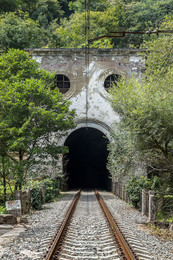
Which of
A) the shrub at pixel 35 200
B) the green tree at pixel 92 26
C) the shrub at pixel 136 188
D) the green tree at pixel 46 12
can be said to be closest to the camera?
the shrub at pixel 35 200

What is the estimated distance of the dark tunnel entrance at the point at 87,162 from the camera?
30281mm

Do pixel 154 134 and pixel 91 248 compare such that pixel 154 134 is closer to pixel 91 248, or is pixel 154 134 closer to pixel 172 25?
pixel 91 248

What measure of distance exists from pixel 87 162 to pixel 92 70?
18.1 m

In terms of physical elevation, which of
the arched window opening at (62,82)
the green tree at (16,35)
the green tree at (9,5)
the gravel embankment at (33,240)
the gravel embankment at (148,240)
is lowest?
the gravel embankment at (148,240)

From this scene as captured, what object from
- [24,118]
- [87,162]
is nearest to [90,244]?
[24,118]

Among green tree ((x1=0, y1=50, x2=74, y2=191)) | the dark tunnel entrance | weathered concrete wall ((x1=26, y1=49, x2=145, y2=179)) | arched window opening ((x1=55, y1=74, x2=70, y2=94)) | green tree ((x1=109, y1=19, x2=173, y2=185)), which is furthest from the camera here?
the dark tunnel entrance

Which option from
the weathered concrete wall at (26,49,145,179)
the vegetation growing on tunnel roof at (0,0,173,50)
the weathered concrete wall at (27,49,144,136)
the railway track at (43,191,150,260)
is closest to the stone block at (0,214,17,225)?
the railway track at (43,191,150,260)

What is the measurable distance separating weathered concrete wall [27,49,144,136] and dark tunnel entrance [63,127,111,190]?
5678 millimetres

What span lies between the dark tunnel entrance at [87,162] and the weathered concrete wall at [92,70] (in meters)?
5.68

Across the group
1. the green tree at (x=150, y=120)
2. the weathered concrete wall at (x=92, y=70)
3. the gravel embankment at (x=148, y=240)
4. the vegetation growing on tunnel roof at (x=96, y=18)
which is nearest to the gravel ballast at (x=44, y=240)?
the gravel embankment at (x=148, y=240)

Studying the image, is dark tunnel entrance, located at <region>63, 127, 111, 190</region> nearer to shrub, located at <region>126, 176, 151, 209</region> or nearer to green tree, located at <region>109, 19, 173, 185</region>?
shrub, located at <region>126, 176, 151, 209</region>

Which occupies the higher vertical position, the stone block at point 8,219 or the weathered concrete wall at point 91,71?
the weathered concrete wall at point 91,71

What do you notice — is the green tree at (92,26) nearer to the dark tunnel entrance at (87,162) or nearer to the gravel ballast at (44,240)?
the dark tunnel entrance at (87,162)

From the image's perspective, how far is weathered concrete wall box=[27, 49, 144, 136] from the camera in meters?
23.3
